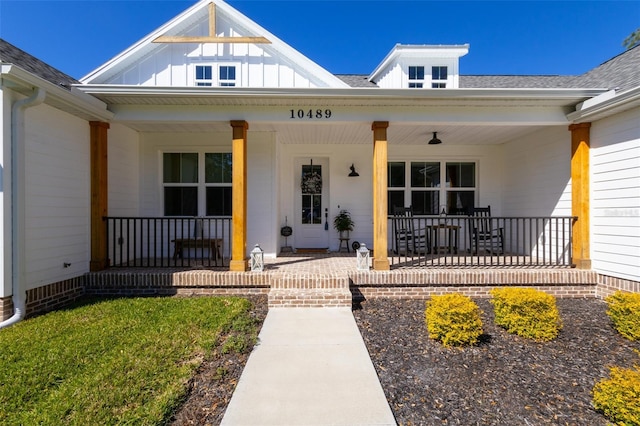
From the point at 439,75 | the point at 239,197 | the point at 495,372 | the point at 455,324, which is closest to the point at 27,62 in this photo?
the point at 239,197

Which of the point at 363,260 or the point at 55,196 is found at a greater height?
the point at 55,196

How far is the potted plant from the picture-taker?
25.0 ft

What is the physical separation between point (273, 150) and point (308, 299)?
142 inches

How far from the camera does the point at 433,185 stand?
310 inches

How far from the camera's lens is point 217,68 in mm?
6621

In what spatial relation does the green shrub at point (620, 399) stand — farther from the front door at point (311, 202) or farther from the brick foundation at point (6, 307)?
the brick foundation at point (6, 307)

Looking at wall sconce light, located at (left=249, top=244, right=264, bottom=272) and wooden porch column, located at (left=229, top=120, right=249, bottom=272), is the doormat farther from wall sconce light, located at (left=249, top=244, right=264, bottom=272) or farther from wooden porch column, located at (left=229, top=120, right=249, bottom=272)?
wooden porch column, located at (left=229, top=120, right=249, bottom=272)

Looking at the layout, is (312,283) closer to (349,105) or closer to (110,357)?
(110,357)

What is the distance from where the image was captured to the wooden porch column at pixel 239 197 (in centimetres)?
511

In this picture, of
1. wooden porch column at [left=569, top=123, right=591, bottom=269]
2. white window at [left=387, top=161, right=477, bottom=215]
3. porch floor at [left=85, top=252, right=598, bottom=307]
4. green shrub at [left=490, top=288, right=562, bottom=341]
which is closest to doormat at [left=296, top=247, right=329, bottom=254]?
white window at [left=387, top=161, right=477, bottom=215]

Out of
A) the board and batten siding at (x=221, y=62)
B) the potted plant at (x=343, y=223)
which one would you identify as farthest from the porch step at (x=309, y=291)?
the board and batten siding at (x=221, y=62)

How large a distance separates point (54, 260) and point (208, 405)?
3858 millimetres

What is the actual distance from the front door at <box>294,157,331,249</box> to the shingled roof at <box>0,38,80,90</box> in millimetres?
4874

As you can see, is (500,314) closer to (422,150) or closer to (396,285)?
(396,285)
